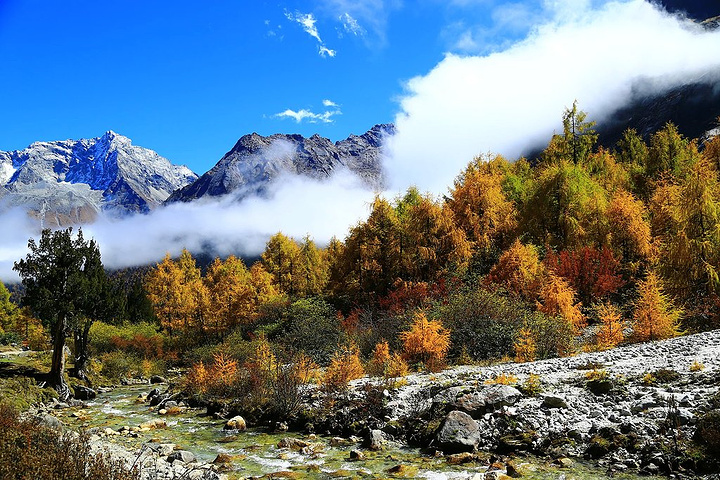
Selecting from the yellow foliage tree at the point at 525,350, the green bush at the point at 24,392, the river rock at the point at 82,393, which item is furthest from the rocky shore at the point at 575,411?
the river rock at the point at 82,393

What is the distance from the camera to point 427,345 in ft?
65.3

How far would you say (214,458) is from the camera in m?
12.9

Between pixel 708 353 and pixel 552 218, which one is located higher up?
pixel 552 218

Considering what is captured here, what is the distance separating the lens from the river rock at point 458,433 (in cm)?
1162

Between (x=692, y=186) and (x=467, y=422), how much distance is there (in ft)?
62.9

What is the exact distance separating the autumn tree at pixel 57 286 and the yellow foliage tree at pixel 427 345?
64.8 ft

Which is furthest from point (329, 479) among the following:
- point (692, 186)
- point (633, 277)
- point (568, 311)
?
point (633, 277)

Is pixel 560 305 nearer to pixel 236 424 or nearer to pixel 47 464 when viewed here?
pixel 236 424

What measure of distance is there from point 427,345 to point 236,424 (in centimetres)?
877

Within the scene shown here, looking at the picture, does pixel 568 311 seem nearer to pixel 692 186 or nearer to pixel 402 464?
pixel 692 186

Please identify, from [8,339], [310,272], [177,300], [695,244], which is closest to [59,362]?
[177,300]

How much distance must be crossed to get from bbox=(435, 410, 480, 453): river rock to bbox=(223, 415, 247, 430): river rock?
8.31 metres

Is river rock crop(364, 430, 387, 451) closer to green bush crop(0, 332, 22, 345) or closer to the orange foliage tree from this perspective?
the orange foliage tree

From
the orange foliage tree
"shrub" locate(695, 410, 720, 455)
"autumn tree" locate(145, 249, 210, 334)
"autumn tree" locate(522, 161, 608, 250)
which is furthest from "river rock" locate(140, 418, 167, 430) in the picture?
"autumn tree" locate(145, 249, 210, 334)
